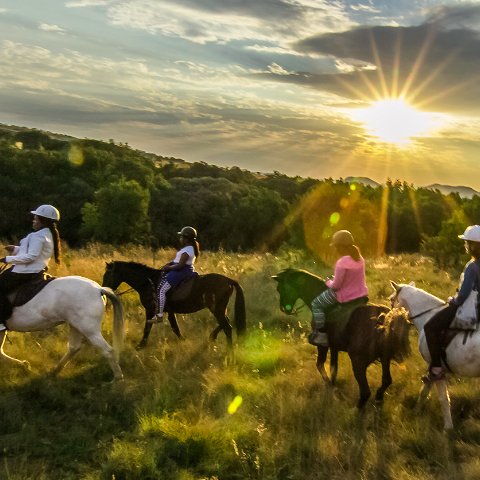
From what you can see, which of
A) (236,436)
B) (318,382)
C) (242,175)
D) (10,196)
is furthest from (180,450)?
(242,175)

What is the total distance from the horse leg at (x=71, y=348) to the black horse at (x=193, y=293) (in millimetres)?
1637

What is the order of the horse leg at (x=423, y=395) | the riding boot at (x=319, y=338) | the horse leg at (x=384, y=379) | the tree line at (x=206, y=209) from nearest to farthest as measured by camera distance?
the horse leg at (x=423, y=395) → the horse leg at (x=384, y=379) → the riding boot at (x=319, y=338) → the tree line at (x=206, y=209)

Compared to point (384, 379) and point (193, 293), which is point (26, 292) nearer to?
point (193, 293)

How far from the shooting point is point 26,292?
25.3ft

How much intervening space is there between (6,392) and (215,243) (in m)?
46.8

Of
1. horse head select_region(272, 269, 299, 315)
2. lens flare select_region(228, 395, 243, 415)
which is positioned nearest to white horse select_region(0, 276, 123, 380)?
lens flare select_region(228, 395, 243, 415)

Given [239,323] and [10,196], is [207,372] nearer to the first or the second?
[239,323]

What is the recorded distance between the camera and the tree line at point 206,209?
29.7 meters

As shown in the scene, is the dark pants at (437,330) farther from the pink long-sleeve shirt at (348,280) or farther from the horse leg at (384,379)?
the pink long-sleeve shirt at (348,280)

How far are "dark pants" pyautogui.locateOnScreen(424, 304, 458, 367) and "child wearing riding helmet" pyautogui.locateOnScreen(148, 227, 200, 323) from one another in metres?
5.10

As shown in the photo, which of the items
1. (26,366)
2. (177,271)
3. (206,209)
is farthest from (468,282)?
(206,209)

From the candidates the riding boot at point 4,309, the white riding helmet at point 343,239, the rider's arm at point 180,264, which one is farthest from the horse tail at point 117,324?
the white riding helmet at point 343,239

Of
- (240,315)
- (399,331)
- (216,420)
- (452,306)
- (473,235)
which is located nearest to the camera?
(473,235)

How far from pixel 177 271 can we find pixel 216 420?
413cm
